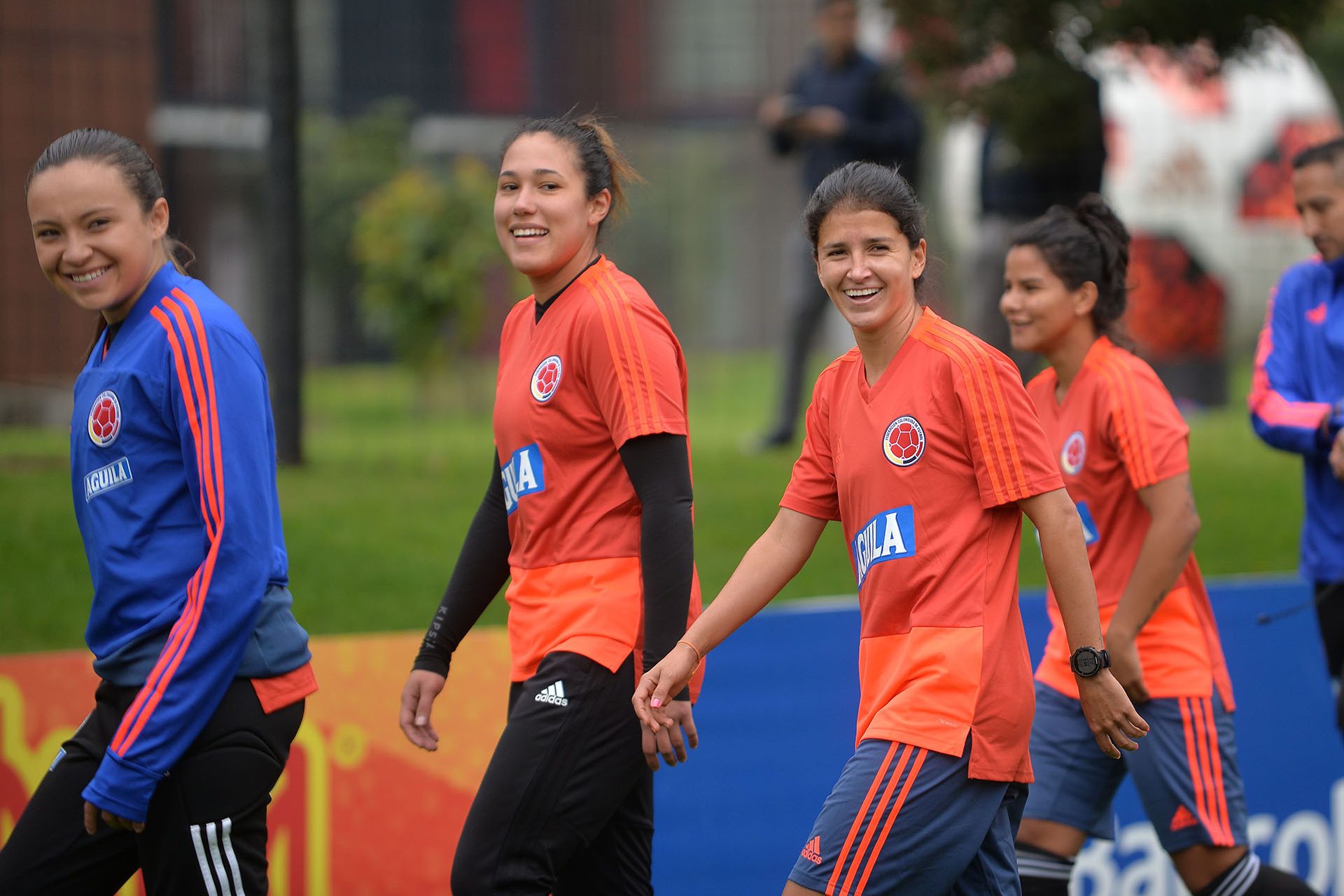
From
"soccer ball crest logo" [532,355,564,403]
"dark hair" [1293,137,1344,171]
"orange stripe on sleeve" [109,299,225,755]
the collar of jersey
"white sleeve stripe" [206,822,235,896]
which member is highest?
"dark hair" [1293,137,1344,171]

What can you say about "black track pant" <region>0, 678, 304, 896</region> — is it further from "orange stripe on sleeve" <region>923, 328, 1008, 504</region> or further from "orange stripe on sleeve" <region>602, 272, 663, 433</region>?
"orange stripe on sleeve" <region>923, 328, 1008, 504</region>

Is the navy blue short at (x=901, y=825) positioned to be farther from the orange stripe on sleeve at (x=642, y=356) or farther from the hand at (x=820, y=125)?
the hand at (x=820, y=125)

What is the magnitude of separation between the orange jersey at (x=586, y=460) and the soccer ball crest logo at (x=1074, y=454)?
115 centimetres

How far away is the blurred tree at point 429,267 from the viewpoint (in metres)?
9.73

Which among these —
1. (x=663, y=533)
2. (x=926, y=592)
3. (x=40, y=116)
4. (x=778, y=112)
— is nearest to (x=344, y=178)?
(x=40, y=116)

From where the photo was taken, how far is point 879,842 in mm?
2963

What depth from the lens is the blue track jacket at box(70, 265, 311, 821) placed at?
286 cm

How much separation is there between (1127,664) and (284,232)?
5356mm

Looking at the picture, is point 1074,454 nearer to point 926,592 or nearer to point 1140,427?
point 1140,427

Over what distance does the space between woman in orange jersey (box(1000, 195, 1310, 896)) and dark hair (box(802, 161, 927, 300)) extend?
3.01ft

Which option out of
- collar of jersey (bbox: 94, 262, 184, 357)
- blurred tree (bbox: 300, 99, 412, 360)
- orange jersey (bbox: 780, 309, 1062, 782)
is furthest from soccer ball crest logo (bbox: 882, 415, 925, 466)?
blurred tree (bbox: 300, 99, 412, 360)

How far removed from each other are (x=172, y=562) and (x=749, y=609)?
1.15 meters

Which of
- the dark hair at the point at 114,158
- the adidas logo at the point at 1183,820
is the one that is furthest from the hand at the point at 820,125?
the dark hair at the point at 114,158

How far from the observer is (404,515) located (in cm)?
723
